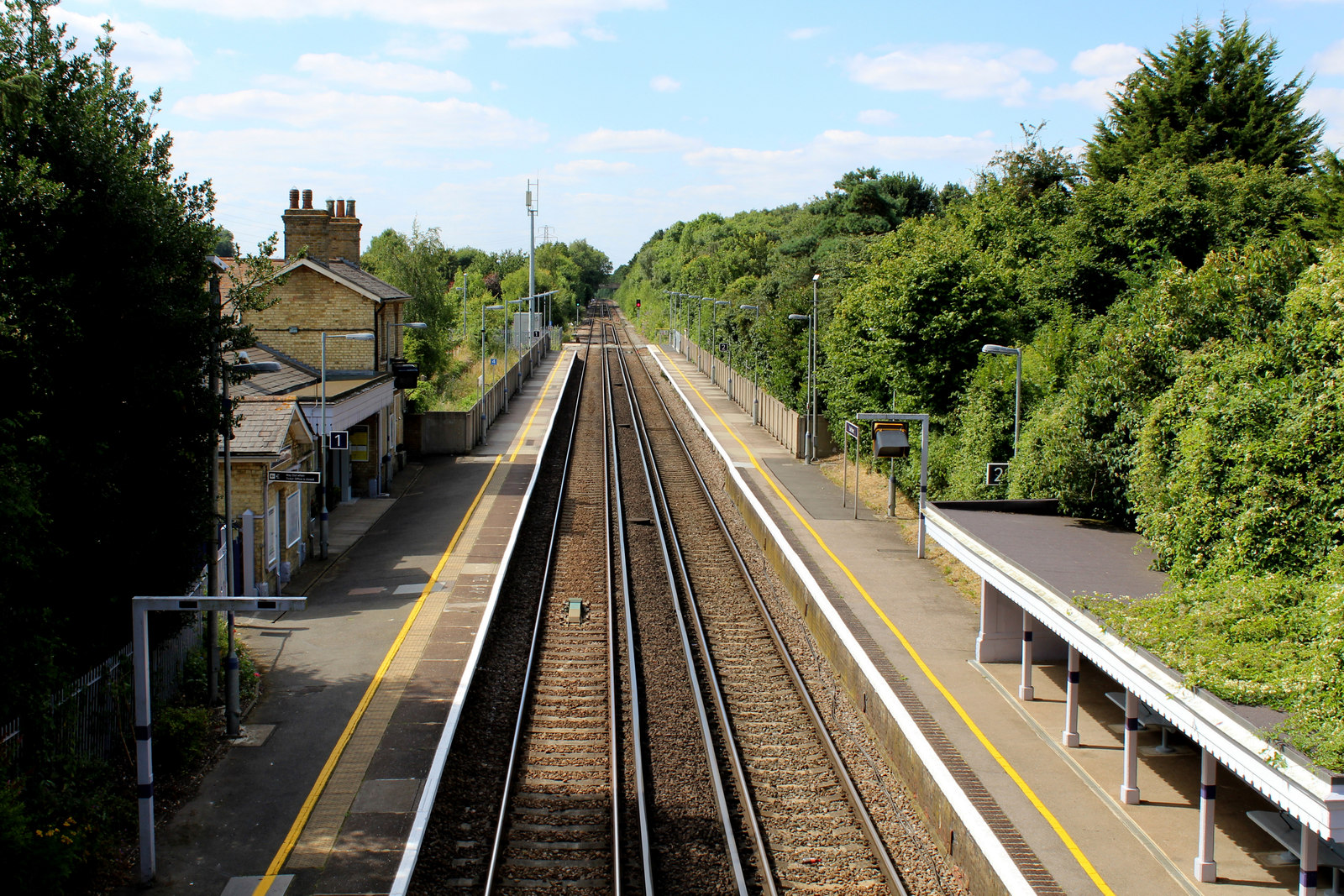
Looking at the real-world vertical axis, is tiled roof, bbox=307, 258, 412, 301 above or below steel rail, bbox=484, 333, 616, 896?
above

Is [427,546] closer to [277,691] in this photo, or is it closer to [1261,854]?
[277,691]

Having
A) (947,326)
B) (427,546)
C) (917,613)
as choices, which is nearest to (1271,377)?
(917,613)

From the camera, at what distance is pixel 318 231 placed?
112 ft

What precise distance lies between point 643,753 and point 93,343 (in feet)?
26.6

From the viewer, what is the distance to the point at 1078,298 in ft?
98.6

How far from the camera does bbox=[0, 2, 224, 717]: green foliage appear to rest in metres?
9.80

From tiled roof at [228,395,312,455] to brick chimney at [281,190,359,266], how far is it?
1475cm

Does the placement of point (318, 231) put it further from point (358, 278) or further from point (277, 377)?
point (277, 377)

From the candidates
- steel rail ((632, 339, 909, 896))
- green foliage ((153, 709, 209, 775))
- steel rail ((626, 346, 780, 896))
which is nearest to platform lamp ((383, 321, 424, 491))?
steel rail ((626, 346, 780, 896))

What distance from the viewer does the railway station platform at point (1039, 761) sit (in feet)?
31.8

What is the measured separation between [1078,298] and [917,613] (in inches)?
631

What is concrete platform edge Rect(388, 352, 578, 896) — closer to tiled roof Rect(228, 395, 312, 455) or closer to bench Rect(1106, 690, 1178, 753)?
tiled roof Rect(228, 395, 312, 455)

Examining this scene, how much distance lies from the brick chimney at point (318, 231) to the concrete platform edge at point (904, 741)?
19745mm

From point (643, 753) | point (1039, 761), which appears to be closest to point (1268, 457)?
point (1039, 761)
